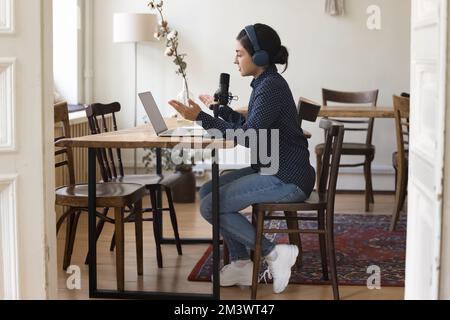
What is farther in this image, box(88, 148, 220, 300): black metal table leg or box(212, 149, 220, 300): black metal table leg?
box(88, 148, 220, 300): black metal table leg

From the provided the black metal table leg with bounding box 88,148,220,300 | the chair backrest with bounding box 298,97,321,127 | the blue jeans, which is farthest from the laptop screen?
the chair backrest with bounding box 298,97,321,127

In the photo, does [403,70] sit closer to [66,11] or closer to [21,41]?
[66,11]

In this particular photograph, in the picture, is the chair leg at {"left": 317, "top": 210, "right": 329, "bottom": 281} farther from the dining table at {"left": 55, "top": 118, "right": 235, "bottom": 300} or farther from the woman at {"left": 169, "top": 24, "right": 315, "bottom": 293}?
the dining table at {"left": 55, "top": 118, "right": 235, "bottom": 300}

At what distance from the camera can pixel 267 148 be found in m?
3.85

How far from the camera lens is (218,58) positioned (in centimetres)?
720

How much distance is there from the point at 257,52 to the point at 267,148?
48 cm

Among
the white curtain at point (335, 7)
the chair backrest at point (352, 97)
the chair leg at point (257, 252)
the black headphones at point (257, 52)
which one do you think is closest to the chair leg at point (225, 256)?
the chair leg at point (257, 252)

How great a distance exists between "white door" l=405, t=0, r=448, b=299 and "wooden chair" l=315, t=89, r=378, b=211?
12.0 ft

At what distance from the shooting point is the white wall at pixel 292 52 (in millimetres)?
7055

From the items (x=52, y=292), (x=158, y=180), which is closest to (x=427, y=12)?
(x=52, y=292)

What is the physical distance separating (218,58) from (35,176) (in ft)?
15.9

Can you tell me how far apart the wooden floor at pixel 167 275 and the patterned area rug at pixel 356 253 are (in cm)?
10

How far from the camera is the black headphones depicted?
3898 mm

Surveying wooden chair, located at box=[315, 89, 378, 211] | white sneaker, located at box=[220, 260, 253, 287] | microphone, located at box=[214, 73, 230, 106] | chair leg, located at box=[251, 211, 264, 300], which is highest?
microphone, located at box=[214, 73, 230, 106]
